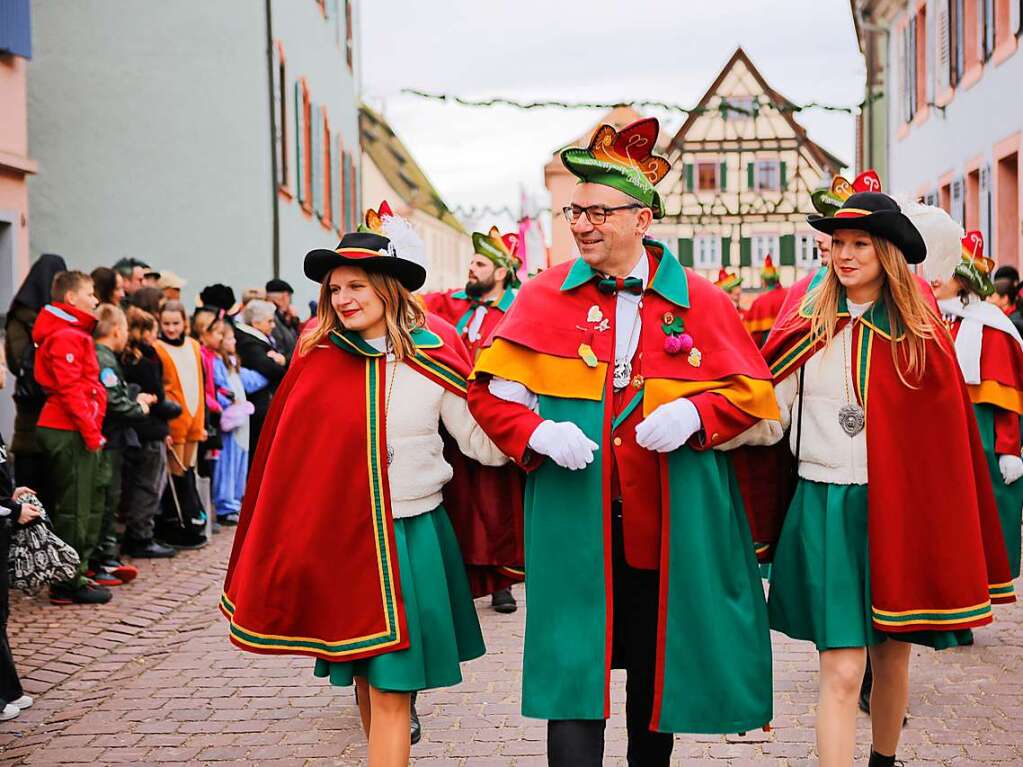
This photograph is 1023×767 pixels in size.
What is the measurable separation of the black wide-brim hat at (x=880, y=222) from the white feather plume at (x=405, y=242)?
1.32m

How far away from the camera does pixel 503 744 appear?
5441 millimetres

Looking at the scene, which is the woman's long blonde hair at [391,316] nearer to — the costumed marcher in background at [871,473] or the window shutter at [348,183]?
the costumed marcher in background at [871,473]

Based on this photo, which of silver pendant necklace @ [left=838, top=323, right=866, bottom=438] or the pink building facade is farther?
the pink building facade

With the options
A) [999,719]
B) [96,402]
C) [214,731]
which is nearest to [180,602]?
[96,402]

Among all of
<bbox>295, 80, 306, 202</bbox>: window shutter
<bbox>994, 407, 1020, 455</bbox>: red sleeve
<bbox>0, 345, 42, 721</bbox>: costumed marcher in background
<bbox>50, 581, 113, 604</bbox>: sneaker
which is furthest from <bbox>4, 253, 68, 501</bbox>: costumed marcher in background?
<bbox>295, 80, 306, 202</bbox>: window shutter

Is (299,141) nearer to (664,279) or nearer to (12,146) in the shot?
(12,146)

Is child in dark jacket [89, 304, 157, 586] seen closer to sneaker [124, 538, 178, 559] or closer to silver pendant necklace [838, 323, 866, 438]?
sneaker [124, 538, 178, 559]

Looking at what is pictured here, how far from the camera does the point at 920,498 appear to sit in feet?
14.4

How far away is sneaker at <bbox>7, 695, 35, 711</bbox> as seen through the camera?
615 cm

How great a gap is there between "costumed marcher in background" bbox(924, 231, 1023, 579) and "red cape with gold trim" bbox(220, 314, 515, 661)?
10.1ft

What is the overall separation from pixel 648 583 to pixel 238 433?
7.84 m

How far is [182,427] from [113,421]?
1.22 m

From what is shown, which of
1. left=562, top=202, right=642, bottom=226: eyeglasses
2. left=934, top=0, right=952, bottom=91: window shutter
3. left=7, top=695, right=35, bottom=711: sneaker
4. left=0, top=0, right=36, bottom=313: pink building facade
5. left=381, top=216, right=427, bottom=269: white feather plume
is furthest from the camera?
left=934, top=0, right=952, bottom=91: window shutter

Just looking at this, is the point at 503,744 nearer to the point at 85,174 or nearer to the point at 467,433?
the point at 467,433
